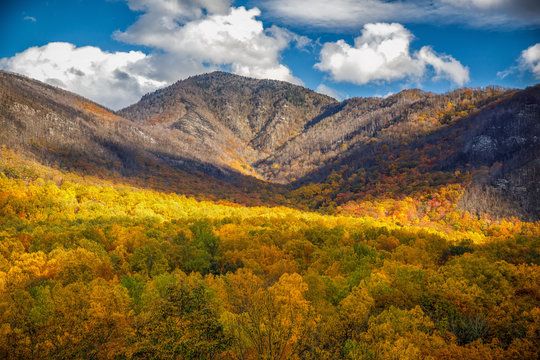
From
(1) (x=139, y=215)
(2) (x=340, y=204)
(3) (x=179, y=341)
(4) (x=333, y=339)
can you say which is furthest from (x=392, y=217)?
(3) (x=179, y=341)

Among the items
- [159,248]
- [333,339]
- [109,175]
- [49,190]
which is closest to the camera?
[333,339]

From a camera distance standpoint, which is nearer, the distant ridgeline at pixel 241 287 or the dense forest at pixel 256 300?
the dense forest at pixel 256 300

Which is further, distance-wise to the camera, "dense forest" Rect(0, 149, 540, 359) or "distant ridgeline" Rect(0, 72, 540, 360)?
"distant ridgeline" Rect(0, 72, 540, 360)

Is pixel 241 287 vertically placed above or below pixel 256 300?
below

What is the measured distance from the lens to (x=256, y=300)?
2794cm

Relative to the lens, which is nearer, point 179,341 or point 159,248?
point 179,341

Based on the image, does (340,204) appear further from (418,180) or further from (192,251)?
(192,251)

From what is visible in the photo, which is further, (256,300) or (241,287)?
(241,287)

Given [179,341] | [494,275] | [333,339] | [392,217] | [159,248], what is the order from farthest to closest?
[392,217]
[159,248]
[494,275]
[333,339]
[179,341]

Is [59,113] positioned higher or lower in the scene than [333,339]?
higher

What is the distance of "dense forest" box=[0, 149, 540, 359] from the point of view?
1961cm

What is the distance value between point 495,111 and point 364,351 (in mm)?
229419

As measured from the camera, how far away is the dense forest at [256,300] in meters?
19.6

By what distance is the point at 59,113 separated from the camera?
655 ft
